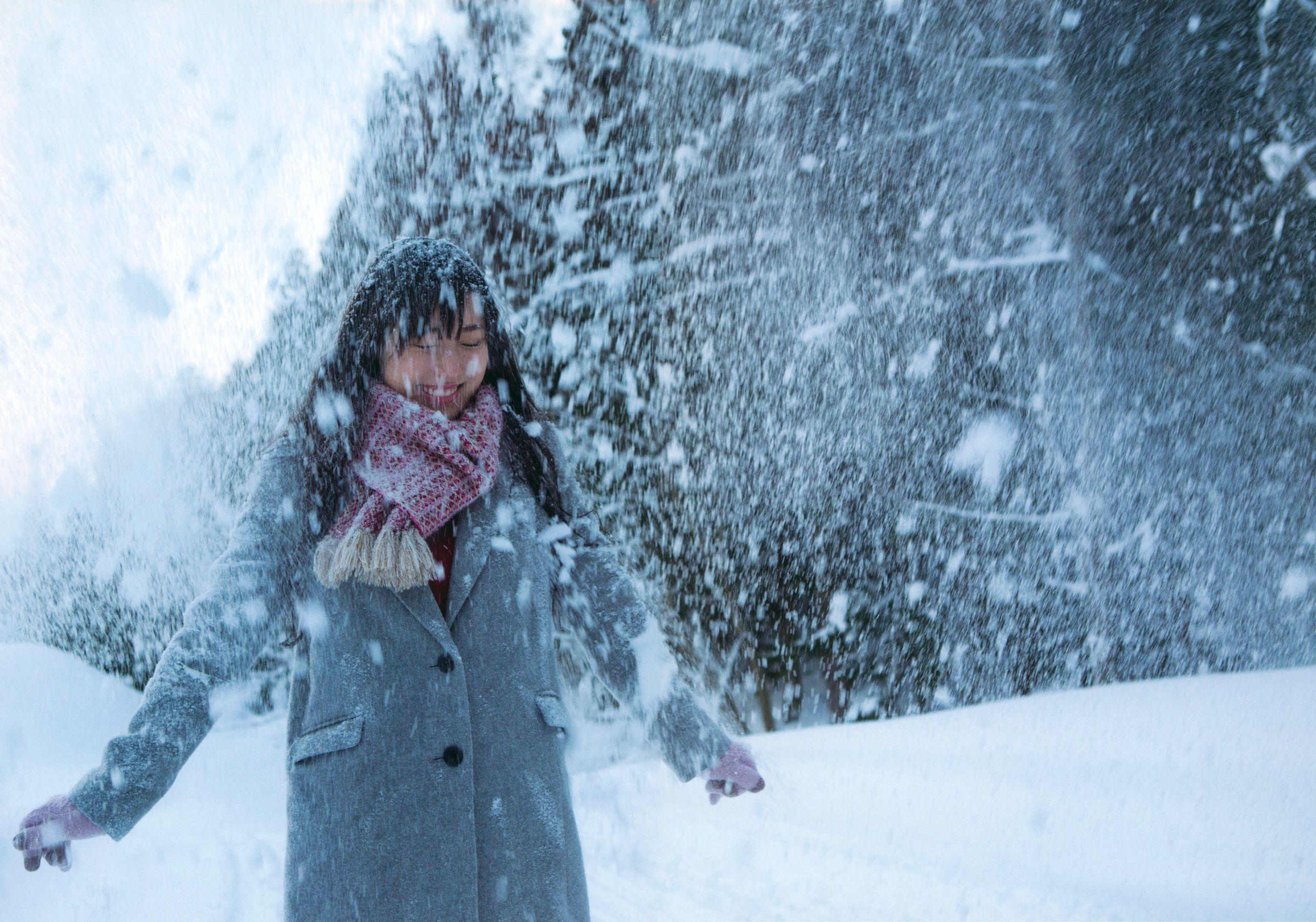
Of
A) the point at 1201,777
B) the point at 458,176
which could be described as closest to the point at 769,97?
the point at 458,176

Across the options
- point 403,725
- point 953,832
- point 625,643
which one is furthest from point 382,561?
point 953,832

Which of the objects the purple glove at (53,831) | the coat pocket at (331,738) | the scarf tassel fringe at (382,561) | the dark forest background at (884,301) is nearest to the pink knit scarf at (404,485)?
the scarf tassel fringe at (382,561)

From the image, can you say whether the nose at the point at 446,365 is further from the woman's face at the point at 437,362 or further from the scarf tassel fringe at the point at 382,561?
the scarf tassel fringe at the point at 382,561

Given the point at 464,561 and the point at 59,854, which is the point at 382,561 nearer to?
the point at 464,561

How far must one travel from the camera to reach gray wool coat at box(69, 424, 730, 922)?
4.47ft

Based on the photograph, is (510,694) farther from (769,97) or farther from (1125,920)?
(769,97)

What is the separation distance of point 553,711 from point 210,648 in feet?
1.82

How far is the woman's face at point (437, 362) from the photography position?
1.60 m

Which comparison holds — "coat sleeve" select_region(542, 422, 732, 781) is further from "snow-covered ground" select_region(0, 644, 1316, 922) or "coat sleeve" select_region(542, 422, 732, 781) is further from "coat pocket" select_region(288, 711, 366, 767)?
"coat pocket" select_region(288, 711, 366, 767)

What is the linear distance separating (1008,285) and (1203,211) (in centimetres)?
128

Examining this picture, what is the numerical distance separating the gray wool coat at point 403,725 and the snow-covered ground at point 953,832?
53 centimetres

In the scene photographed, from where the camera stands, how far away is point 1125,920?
2314 mm

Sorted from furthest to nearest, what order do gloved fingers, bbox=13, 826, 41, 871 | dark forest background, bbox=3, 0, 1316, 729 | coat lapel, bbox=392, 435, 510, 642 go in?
dark forest background, bbox=3, 0, 1316, 729 → coat lapel, bbox=392, 435, 510, 642 → gloved fingers, bbox=13, 826, 41, 871

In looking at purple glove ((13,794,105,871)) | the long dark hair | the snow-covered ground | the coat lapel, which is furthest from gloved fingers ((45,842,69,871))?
the snow-covered ground
